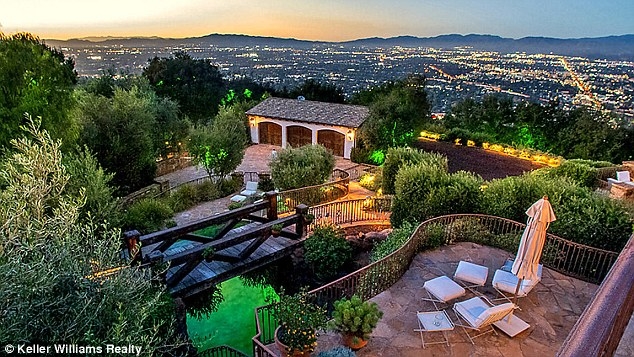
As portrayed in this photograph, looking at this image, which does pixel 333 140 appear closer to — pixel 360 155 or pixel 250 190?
pixel 360 155

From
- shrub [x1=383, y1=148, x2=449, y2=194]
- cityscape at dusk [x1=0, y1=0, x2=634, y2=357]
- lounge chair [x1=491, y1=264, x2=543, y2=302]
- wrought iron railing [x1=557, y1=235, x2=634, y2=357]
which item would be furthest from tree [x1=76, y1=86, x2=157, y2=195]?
wrought iron railing [x1=557, y1=235, x2=634, y2=357]

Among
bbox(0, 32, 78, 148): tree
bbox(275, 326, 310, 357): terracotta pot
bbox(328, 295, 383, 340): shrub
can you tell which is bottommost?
bbox(275, 326, 310, 357): terracotta pot

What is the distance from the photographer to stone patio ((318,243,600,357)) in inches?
281

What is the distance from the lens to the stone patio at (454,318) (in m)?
7.14

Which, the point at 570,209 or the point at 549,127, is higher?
the point at 570,209

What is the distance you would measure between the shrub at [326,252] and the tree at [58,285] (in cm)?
653

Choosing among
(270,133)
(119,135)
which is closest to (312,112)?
(270,133)

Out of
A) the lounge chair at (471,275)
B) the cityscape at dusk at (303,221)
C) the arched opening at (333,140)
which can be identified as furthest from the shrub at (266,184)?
the lounge chair at (471,275)

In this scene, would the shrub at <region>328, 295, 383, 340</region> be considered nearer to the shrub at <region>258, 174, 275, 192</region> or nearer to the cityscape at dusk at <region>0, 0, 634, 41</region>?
the shrub at <region>258, 174, 275, 192</region>

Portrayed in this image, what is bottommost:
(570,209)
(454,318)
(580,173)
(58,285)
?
(454,318)

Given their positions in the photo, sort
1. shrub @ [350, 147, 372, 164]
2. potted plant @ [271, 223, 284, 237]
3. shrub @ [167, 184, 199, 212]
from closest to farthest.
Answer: potted plant @ [271, 223, 284, 237] < shrub @ [167, 184, 199, 212] < shrub @ [350, 147, 372, 164]

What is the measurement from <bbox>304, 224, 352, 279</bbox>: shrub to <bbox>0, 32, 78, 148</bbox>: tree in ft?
29.9

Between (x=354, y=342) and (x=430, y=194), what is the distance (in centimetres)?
649

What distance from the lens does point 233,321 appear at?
10883 millimetres
